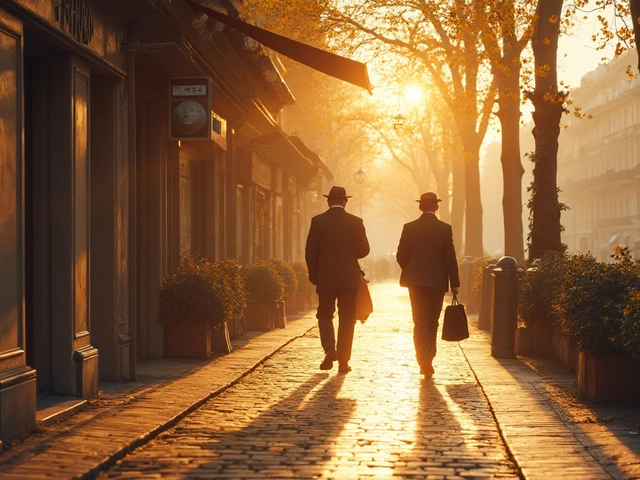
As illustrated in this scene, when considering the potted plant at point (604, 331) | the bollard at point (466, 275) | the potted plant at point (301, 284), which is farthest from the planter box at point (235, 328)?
the bollard at point (466, 275)

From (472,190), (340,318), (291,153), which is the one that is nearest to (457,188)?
(472,190)

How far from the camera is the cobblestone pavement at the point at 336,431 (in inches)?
245

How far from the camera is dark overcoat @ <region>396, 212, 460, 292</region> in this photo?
36.2ft

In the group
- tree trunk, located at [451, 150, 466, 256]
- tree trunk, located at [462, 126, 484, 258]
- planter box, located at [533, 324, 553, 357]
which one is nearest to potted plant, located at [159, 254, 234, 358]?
planter box, located at [533, 324, 553, 357]

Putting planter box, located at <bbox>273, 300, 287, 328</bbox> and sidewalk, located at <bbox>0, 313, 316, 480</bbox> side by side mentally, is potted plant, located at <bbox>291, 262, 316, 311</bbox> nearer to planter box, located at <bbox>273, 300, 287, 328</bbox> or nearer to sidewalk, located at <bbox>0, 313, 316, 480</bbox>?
planter box, located at <bbox>273, 300, 287, 328</bbox>

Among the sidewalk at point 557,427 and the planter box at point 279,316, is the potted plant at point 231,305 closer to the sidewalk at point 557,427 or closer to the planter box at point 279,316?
the planter box at point 279,316

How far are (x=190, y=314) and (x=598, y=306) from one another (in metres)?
5.01

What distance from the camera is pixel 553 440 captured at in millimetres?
7066

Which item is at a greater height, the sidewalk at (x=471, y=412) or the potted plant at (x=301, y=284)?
the potted plant at (x=301, y=284)

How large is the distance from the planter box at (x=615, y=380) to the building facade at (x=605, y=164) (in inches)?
2581

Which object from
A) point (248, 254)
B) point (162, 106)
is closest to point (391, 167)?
point (248, 254)

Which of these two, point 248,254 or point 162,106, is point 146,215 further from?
point 248,254

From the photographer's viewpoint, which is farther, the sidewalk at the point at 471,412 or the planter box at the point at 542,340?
the planter box at the point at 542,340

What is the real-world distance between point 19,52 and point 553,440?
13.9ft
